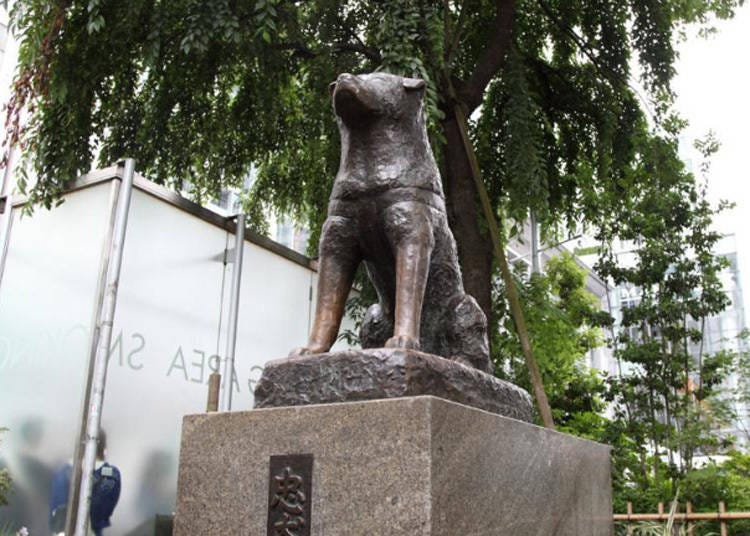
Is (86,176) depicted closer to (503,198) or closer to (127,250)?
(127,250)

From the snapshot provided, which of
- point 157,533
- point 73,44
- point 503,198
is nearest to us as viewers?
point 157,533

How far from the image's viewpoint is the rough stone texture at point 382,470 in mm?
2482

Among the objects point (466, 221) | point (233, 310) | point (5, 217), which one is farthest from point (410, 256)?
point (5, 217)

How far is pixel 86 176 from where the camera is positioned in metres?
7.09

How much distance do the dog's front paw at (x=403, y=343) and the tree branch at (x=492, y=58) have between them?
6.26 meters

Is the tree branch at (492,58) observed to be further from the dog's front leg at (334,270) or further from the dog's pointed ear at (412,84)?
the dog's front leg at (334,270)

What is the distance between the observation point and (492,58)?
880 centimetres

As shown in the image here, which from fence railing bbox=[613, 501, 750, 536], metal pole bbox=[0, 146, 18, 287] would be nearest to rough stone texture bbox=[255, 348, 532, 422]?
fence railing bbox=[613, 501, 750, 536]

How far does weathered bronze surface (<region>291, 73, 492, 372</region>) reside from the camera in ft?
10.1

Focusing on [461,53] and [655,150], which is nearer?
[655,150]

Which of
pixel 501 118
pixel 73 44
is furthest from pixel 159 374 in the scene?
pixel 501 118

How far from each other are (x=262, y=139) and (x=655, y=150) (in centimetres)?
468

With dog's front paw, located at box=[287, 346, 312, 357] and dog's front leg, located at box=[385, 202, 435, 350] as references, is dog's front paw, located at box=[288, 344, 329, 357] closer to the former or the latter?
dog's front paw, located at box=[287, 346, 312, 357]

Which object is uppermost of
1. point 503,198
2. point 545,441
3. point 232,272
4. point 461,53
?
point 461,53
